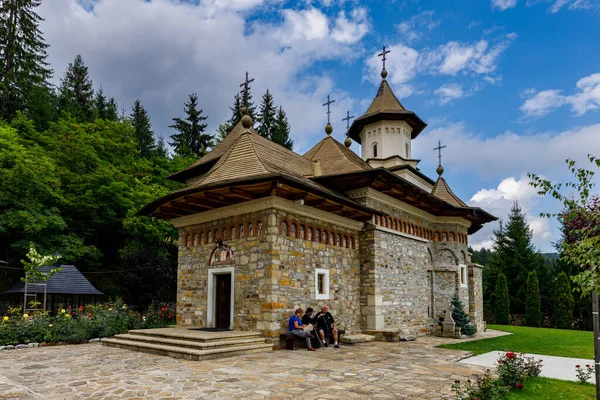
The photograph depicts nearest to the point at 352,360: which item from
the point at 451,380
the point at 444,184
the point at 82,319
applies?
the point at 451,380

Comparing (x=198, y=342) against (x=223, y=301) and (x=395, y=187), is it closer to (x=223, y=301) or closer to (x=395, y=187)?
(x=223, y=301)

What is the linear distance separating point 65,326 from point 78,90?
31.0 m

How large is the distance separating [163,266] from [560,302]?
70.7 feet

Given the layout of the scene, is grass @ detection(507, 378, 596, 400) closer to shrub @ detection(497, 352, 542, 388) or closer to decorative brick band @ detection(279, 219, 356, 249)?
shrub @ detection(497, 352, 542, 388)

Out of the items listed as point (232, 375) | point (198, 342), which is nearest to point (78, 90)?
point (198, 342)

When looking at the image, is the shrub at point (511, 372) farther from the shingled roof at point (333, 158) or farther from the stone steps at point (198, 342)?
the shingled roof at point (333, 158)

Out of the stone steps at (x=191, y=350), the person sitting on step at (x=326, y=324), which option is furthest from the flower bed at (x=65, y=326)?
the person sitting on step at (x=326, y=324)

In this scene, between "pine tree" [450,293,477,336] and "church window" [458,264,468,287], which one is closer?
"pine tree" [450,293,477,336]

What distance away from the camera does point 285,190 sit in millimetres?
9992

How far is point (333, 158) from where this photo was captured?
569 inches

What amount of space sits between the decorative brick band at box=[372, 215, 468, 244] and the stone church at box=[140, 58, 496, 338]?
0.13 feet

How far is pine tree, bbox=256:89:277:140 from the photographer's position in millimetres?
38969

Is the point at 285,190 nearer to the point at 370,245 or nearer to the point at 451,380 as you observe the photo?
the point at 370,245

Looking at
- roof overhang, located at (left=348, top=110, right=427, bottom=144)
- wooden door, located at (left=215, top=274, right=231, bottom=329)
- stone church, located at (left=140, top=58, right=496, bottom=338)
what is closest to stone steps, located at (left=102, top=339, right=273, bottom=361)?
stone church, located at (left=140, top=58, right=496, bottom=338)
